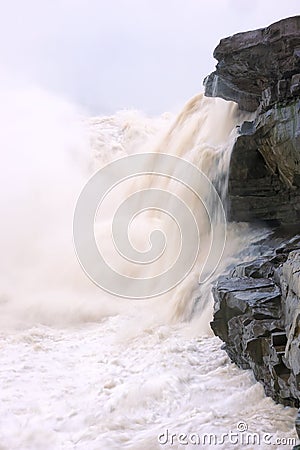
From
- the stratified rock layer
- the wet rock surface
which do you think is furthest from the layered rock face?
the wet rock surface

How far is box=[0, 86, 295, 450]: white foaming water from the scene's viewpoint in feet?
9.70

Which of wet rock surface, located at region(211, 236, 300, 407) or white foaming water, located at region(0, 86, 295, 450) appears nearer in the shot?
wet rock surface, located at region(211, 236, 300, 407)

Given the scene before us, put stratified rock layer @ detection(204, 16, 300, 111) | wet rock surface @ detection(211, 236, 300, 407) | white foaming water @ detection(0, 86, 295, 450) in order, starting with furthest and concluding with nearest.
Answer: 1. stratified rock layer @ detection(204, 16, 300, 111)
2. white foaming water @ detection(0, 86, 295, 450)
3. wet rock surface @ detection(211, 236, 300, 407)

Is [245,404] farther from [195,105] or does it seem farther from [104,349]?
[195,105]

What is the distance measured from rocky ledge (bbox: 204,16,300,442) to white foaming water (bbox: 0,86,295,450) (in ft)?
0.92

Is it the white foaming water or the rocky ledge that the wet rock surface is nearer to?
the rocky ledge

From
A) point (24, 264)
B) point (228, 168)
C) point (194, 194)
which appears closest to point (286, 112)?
point (228, 168)

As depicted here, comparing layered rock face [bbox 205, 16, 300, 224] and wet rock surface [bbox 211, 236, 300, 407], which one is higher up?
layered rock face [bbox 205, 16, 300, 224]

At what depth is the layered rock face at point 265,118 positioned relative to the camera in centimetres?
505

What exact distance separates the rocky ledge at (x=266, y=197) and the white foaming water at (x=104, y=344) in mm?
280

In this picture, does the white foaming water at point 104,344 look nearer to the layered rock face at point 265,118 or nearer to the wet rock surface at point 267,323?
the wet rock surface at point 267,323

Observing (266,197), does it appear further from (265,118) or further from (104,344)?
(104,344)

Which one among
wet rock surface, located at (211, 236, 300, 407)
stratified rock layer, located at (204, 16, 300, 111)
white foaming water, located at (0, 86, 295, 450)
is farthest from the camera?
stratified rock layer, located at (204, 16, 300, 111)

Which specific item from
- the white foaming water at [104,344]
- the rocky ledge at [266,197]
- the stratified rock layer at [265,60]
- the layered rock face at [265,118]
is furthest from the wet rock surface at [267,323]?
the stratified rock layer at [265,60]
